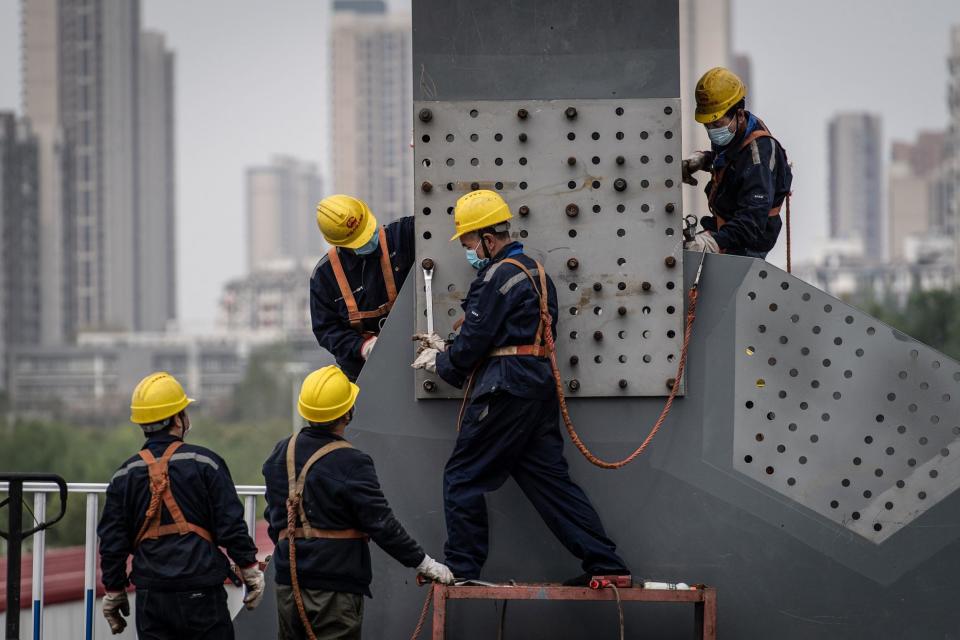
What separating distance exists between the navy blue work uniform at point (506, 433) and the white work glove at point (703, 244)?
82 centimetres

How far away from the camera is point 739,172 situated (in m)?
6.86

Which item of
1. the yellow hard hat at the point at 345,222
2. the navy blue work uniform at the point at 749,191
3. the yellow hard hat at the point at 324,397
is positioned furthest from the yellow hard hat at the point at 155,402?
the navy blue work uniform at the point at 749,191

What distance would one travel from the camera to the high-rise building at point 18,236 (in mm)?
115000

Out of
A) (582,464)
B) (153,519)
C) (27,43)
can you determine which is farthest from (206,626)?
(27,43)

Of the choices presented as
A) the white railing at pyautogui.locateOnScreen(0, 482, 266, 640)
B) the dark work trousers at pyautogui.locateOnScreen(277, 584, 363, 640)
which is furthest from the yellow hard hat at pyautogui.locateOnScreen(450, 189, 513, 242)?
the white railing at pyautogui.locateOnScreen(0, 482, 266, 640)

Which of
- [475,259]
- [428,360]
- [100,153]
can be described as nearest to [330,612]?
[428,360]

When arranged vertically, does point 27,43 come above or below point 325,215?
above

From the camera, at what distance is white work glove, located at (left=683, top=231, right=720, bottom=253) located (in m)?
6.45

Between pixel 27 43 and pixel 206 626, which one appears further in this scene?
pixel 27 43

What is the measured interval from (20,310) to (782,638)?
122721mm

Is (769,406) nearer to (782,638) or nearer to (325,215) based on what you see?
(782,638)

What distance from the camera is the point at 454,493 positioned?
607 cm

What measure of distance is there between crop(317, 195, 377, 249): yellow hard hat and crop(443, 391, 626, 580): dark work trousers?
1.57m

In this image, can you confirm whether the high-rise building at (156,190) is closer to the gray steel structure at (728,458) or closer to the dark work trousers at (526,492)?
the gray steel structure at (728,458)
